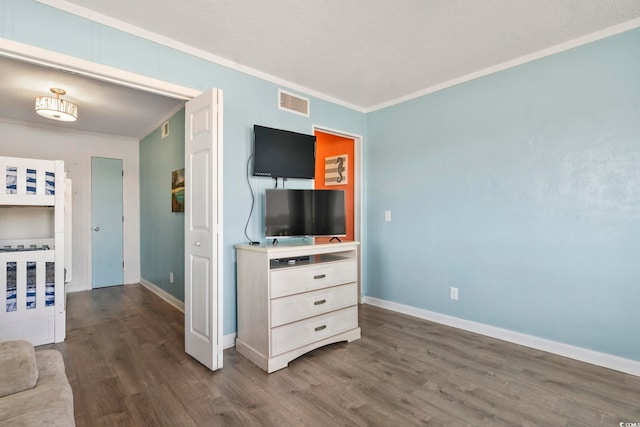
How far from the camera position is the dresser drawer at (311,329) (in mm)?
2420

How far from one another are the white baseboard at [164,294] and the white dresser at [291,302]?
5.08 feet

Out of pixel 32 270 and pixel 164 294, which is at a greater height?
pixel 32 270

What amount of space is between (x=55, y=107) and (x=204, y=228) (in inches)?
87.3

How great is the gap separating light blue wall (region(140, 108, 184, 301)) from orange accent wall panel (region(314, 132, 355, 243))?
1.83 meters

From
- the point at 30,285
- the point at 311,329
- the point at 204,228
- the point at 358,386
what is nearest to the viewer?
the point at 358,386

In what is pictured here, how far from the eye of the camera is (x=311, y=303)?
2.63 metres

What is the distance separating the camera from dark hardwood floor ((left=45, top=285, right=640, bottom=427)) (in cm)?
182

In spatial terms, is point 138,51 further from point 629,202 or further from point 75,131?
point 629,202

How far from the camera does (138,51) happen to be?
92.3 inches

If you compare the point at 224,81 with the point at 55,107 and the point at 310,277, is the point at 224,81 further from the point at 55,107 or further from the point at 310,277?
the point at 310,277

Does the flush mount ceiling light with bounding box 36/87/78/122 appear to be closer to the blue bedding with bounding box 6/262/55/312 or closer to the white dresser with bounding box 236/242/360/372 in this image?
the blue bedding with bounding box 6/262/55/312

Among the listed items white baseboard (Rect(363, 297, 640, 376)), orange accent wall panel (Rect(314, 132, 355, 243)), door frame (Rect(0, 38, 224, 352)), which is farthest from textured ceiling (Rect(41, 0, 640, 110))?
white baseboard (Rect(363, 297, 640, 376))

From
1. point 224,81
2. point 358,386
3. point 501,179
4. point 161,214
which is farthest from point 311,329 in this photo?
point 161,214

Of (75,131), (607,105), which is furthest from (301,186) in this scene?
(75,131)
